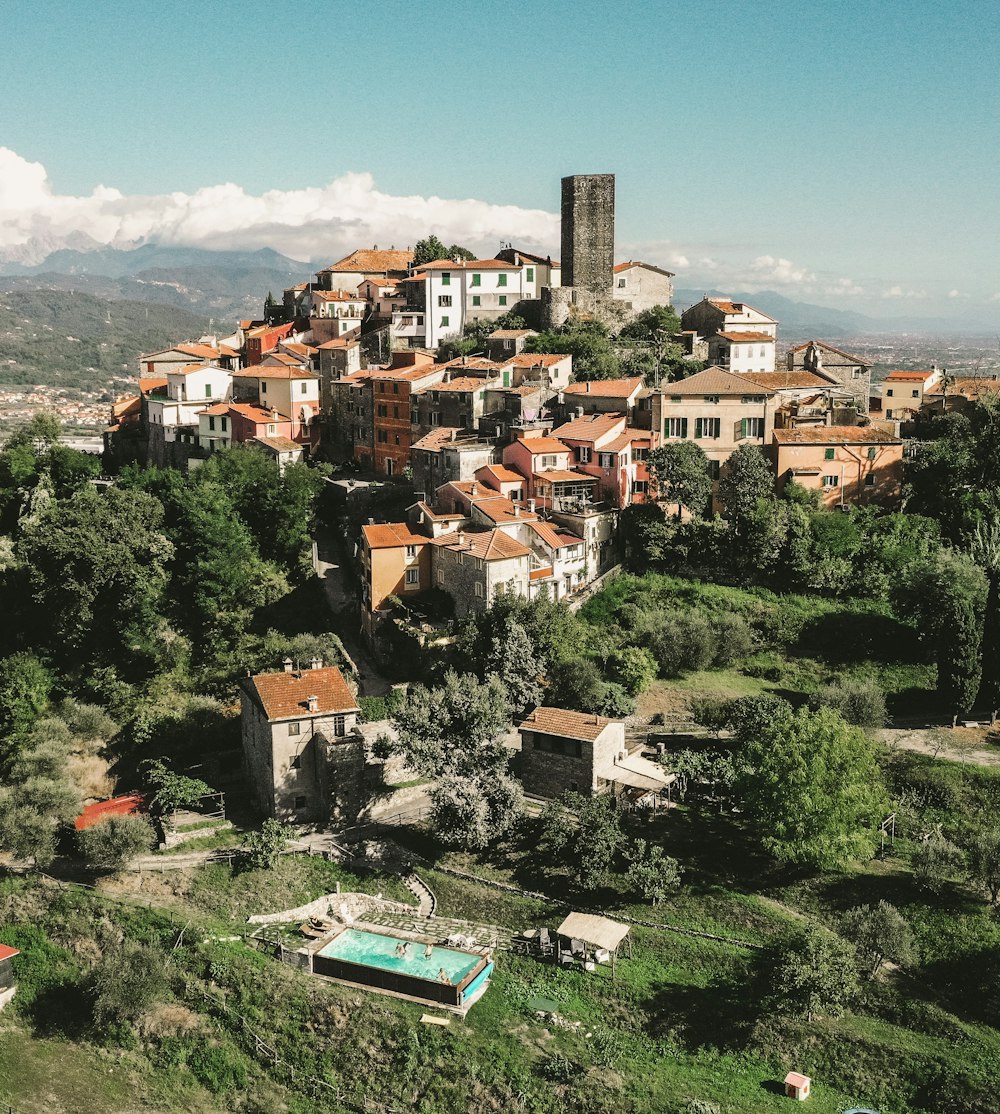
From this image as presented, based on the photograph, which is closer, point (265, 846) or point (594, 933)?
point (594, 933)

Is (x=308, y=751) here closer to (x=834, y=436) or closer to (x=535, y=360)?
(x=535, y=360)

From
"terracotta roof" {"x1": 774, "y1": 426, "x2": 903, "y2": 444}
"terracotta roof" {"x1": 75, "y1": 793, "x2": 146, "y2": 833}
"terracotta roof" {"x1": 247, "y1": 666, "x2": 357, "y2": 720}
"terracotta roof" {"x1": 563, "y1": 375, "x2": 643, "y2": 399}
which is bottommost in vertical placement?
"terracotta roof" {"x1": 75, "y1": 793, "x2": 146, "y2": 833}

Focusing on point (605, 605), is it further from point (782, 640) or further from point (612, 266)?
point (612, 266)

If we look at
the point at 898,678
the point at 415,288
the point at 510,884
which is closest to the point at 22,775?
the point at 510,884

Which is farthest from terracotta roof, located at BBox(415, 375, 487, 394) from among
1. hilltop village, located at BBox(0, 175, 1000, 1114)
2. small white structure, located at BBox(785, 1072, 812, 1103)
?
small white structure, located at BBox(785, 1072, 812, 1103)

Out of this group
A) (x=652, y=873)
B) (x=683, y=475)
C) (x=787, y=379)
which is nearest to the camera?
(x=652, y=873)

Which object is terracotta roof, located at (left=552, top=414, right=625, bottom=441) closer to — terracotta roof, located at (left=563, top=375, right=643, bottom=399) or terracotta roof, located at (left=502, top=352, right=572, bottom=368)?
terracotta roof, located at (left=563, top=375, right=643, bottom=399)

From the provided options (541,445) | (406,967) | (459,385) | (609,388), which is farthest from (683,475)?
(406,967)
